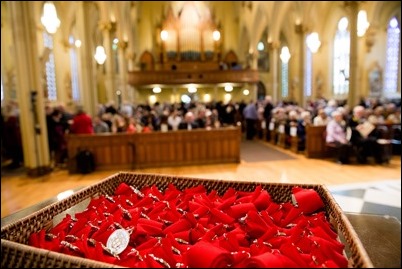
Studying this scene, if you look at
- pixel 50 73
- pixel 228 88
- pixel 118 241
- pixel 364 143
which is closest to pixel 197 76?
pixel 228 88

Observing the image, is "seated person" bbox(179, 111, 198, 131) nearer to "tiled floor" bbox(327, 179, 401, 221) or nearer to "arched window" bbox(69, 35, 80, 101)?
"tiled floor" bbox(327, 179, 401, 221)

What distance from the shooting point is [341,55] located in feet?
74.8

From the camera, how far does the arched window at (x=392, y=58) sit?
19203 millimetres

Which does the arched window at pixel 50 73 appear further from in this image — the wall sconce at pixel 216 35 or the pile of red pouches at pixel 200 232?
the pile of red pouches at pixel 200 232

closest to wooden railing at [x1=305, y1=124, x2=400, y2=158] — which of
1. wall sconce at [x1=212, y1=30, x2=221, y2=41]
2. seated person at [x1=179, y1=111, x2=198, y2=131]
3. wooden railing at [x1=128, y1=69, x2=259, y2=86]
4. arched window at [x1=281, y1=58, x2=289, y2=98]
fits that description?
seated person at [x1=179, y1=111, x2=198, y2=131]

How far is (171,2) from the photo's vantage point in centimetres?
2492

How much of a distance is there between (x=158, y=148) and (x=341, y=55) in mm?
19219

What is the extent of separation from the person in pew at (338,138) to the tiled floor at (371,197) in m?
1.73

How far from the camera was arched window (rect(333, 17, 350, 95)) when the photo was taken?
2198cm

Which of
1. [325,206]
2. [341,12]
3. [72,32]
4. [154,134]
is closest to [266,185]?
[325,206]

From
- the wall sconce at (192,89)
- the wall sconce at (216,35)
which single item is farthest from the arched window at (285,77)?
the wall sconce at (192,89)

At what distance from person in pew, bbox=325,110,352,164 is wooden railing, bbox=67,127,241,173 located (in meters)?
2.39

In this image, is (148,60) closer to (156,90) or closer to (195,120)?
(156,90)

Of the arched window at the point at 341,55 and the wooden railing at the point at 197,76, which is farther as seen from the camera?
the arched window at the point at 341,55
